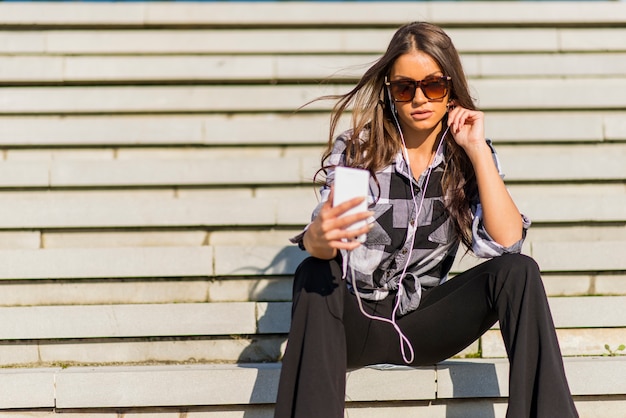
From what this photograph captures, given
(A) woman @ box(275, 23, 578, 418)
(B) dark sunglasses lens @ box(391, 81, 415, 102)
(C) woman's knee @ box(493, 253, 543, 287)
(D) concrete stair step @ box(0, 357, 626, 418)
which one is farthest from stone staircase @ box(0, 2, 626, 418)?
(B) dark sunglasses lens @ box(391, 81, 415, 102)

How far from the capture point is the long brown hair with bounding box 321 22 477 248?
9.15ft

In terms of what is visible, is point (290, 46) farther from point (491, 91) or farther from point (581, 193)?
point (581, 193)

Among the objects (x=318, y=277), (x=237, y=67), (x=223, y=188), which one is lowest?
(x=318, y=277)

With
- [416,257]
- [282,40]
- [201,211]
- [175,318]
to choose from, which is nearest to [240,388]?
[175,318]

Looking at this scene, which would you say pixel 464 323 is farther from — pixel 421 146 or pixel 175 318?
pixel 175 318

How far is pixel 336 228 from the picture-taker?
231 cm

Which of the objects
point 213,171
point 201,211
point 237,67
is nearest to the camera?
point 201,211

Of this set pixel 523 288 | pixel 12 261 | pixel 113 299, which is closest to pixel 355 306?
pixel 523 288

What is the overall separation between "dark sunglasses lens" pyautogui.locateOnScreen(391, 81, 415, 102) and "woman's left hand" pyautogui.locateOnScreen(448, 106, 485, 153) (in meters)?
0.19

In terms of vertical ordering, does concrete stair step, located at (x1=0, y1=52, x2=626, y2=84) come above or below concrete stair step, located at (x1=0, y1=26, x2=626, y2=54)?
below

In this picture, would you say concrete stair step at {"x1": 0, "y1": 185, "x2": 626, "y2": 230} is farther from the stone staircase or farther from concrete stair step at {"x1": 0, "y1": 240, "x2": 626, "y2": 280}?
concrete stair step at {"x1": 0, "y1": 240, "x2": 626, "y2": 280}

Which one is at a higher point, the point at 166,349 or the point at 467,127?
the point at 467,127

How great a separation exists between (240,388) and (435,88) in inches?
50.8

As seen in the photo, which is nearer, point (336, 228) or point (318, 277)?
point (336, 228)
